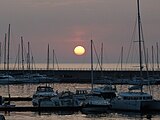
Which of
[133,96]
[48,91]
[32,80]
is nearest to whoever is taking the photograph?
[133,96]

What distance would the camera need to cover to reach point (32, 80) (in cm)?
11906

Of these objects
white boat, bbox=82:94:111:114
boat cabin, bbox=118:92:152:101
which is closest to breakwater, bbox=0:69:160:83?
boat cabin, bbox=118:92:152:101

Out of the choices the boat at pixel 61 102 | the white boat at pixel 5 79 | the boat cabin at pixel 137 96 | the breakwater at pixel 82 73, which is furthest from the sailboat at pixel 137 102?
the breakwater at pixel 82 73

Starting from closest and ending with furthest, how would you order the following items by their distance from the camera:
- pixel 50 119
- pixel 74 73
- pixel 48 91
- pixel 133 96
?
pixel 50 119 → pixel 133 96 → pixel 48 91 → pixel 74 73

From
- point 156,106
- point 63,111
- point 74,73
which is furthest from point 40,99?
point 74,73

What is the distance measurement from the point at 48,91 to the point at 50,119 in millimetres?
14476

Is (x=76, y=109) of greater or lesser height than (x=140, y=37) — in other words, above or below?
below

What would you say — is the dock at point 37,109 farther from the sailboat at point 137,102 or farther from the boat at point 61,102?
the sailboat at point 137,102

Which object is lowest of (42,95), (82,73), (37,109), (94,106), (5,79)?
(37,109)

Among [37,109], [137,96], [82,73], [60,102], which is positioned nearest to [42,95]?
[60,102]

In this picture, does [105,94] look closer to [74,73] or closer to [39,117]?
[39,117]

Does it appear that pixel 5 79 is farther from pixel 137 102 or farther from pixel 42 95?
pixel 137 102

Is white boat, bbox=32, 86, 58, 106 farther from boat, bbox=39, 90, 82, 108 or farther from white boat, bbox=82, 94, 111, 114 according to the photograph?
white boat, bbox=82, 94, 111, 114

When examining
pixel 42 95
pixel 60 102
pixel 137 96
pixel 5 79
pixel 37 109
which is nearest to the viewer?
pixel 137 96
